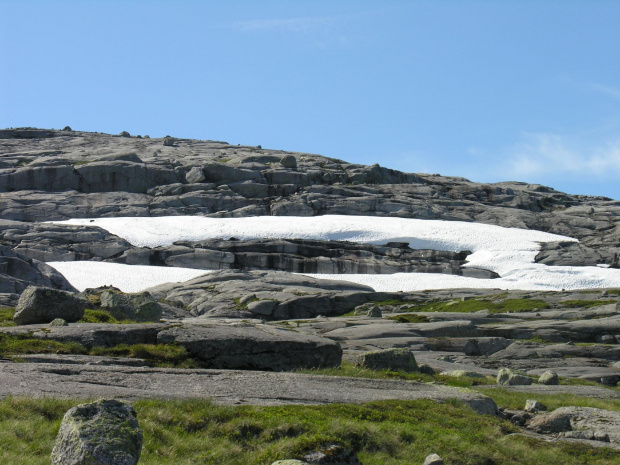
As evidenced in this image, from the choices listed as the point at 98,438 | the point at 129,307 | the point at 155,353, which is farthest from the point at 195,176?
the point at 98,438

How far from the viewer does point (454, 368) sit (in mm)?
37656

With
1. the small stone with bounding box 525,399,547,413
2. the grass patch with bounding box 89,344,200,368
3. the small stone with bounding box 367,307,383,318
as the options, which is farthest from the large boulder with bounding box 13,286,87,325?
the small stone with bounding box 367,307,383,318

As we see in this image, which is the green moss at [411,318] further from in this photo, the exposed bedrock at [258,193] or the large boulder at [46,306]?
the exposed bedrock at [258,193]

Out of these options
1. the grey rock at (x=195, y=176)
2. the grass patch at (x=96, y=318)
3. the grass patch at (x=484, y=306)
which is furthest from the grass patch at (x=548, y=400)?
the grey rock at (x=195, y=176)

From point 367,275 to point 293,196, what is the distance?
40804 millimetres

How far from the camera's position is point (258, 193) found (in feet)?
465

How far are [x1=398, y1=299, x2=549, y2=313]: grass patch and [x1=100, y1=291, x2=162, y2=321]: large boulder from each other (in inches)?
1886

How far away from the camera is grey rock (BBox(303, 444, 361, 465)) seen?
13.1m

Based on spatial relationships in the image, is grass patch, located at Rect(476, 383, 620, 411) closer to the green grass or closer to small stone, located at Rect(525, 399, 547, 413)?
small stone, located at Rect(525, 399, 547, 413)

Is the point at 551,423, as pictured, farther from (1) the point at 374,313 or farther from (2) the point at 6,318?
(1) the point at 374,313

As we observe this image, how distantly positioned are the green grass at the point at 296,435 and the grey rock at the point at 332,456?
1.06 ft

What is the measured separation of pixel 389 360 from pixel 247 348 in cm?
829

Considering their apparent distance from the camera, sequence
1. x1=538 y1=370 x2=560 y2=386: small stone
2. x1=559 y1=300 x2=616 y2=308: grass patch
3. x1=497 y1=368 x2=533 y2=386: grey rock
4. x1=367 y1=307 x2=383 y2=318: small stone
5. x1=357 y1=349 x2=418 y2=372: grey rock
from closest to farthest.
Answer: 1. x1=357 y1=349 x2=418 y2=372: grey rock
2. x1=497 y1=368 x2=533 y2=386: grey rock
3. x1=538 y1=370 x2=560 y2=386: small stone
4. x1=367 y1=307 x2=383 y2=318: small stone
5. x1=559 y1=300 x2=616 y2=308: grass patch

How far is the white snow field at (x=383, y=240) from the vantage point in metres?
99.3
